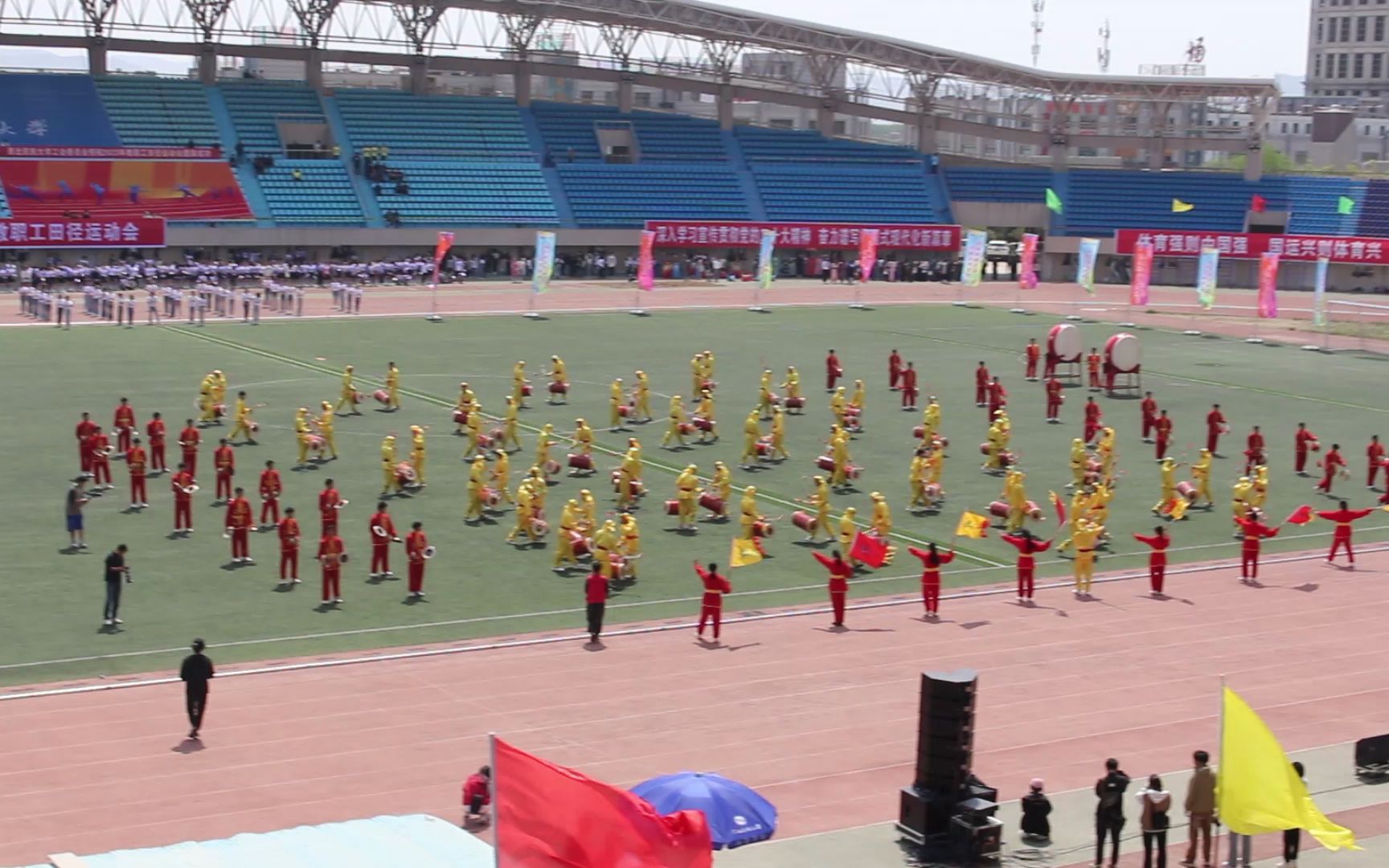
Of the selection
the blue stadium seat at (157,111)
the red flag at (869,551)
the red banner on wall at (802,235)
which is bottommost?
the red flag at (869,551)

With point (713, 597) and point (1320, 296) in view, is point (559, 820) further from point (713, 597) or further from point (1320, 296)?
point (1320, 296)

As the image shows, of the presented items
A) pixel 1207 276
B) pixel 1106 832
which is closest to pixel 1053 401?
pixel 1207 276

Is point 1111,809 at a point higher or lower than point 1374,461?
lower

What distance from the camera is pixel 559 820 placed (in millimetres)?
10172

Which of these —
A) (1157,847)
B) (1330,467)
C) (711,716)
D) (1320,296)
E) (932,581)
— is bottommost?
(711,716)

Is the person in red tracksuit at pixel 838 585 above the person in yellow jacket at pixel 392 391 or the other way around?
the other way around

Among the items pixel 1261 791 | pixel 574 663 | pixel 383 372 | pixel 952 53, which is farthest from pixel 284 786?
pixel 952 53

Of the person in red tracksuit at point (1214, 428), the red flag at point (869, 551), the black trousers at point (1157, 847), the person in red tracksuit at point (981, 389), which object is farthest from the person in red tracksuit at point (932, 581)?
the person in red tracksuit at point (981, 389)

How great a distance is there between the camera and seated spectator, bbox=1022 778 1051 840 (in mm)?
15062

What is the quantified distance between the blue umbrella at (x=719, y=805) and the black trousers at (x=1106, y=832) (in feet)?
9.87

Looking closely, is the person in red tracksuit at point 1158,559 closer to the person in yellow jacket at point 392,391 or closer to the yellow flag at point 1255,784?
the yellow flag at point 1255,784

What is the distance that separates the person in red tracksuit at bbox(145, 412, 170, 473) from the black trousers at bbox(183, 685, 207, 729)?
1408cm

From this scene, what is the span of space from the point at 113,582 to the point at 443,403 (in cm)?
1854

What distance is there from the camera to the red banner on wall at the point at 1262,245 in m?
78.9
